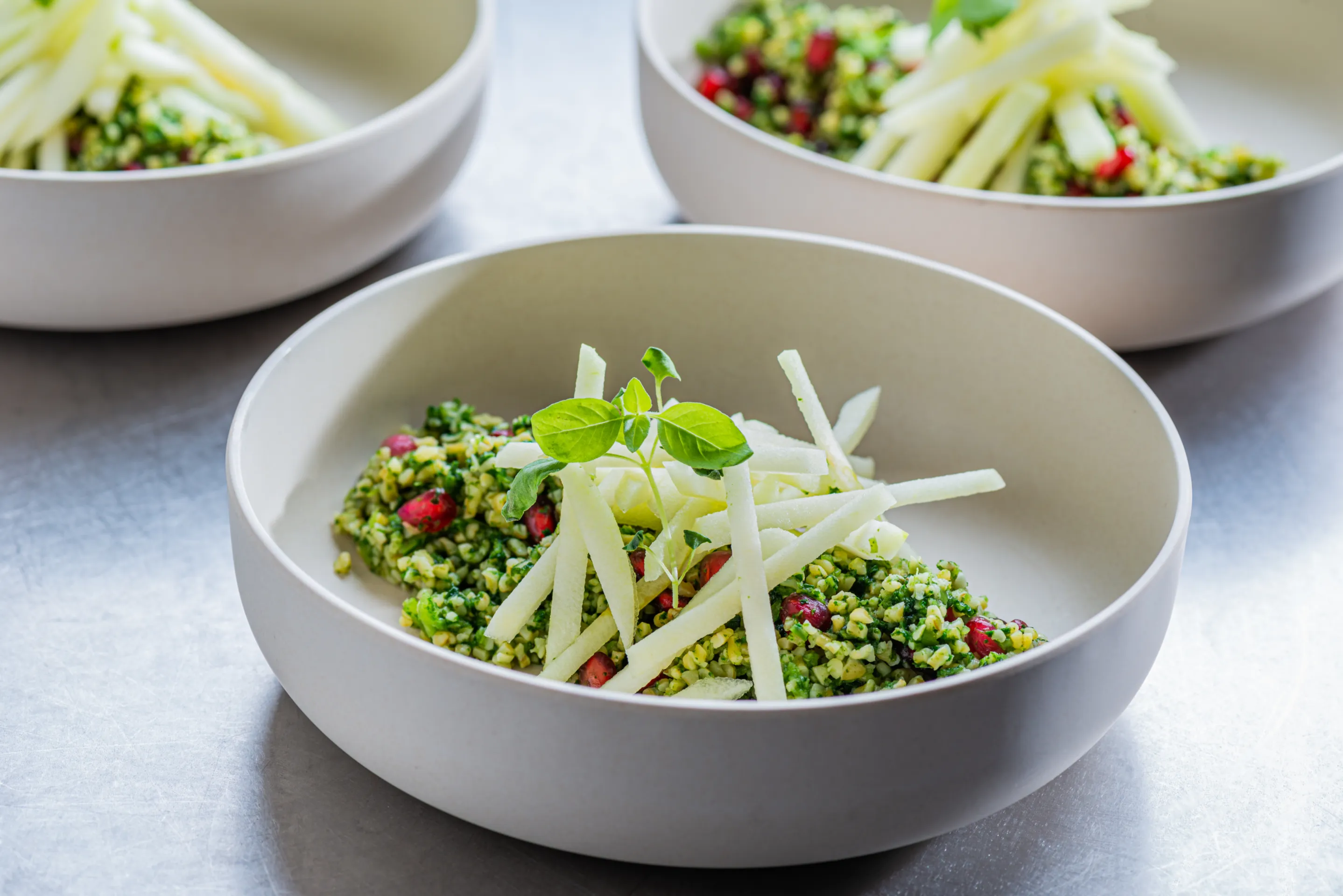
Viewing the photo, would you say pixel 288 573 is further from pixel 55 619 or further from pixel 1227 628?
pixel 1227 628

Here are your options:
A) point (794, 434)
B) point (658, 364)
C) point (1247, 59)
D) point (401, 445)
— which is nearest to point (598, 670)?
point (658, 364)

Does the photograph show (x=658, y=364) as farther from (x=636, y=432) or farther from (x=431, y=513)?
(x=431, y=513)

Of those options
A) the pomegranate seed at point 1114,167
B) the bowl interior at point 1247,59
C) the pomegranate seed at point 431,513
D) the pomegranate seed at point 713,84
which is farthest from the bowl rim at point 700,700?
the bowl interior at point 1247,59

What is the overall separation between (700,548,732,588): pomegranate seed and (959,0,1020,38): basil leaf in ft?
3.13

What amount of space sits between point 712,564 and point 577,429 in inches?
7.0

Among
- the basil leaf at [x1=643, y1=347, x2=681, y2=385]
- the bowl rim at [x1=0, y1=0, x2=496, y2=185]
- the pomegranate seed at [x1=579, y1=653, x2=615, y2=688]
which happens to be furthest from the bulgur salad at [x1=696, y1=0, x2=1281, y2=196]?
the pomegranate seed at [x1=579, y1=653, x2=615, y2=688]

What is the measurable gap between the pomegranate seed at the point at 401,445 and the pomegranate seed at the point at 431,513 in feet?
0.25

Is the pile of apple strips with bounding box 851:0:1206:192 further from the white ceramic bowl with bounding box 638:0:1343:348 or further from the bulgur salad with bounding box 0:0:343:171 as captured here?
the bulgur salad with bounding box 0:0:343:171

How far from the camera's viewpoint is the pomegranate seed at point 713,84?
2213 millimetres

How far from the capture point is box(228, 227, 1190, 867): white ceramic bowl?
39.8 inches

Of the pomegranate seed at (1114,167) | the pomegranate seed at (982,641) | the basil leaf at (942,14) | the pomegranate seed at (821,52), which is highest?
the basil leaf at (942,14)

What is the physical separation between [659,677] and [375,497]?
40 centimetres

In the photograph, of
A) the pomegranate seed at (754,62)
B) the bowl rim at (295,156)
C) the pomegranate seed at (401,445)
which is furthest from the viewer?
the pomegranate seed at (754,62)

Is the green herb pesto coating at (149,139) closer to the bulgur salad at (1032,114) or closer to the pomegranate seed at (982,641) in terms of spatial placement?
the bulgur salad at (1032,114)
